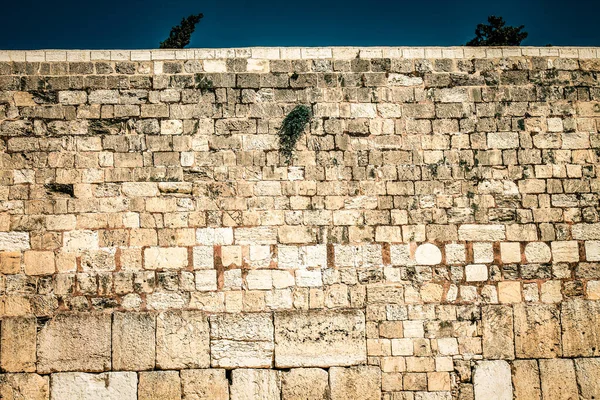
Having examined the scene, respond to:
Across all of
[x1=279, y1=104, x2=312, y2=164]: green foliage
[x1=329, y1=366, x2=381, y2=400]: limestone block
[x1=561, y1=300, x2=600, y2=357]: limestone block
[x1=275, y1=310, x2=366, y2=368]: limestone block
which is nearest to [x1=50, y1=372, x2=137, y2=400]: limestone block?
[x1=275, y1=310, x2=366, y2=368]: limestone block

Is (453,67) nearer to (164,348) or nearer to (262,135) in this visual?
(262,135)

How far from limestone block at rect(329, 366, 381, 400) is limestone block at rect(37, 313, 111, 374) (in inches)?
89.0

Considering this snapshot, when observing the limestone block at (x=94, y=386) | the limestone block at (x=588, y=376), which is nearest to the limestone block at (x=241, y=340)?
the limestone block at (x=94, y=386)

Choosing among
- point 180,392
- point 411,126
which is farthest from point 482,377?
point 180,392

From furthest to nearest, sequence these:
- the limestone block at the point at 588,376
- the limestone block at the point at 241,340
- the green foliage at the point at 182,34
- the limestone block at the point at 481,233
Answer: the green foliage at the point at 182,34 < the limestone block at the point at 481,233 < the limestone block at the point at 588,376 < the limestone block at the point at 241,340

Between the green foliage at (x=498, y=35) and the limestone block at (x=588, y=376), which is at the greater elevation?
the green foliage at (x=498, y=35)

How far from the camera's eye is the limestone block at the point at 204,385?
199 inches

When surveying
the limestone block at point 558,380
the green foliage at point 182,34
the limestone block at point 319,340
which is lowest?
the limestone block at point 558,380

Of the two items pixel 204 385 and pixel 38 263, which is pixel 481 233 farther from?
pixel 38 263

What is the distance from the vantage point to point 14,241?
16.9 feet

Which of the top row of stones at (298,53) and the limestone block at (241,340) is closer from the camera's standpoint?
the limestone block at (241,340)

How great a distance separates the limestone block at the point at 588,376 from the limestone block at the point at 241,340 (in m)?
3.14

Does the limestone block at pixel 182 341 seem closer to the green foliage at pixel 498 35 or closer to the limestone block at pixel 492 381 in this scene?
the limestone block at pixel 492 381

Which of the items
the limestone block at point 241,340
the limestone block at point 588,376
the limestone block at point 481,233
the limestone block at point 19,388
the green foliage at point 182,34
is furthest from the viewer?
the green foliage at point 182,34
